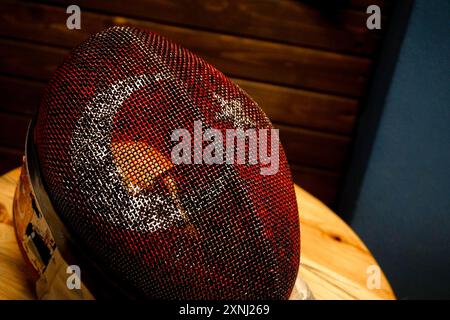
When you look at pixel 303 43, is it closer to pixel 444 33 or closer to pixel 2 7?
pixel 444 33

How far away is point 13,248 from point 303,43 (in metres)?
1.27

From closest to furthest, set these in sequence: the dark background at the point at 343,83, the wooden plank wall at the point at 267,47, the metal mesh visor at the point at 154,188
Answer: the metal mesh visor at the point at 154,188 < the dark background at the point at 343,83 < the wooden plank wall at the point at 267,47

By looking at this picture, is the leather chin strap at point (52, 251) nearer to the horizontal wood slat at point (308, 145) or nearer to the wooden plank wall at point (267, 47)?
the wooden plank wall at point (267, 47)

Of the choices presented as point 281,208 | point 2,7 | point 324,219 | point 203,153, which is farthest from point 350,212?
point 2,7

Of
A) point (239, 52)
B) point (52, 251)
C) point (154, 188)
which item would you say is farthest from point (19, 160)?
point (154, 188)

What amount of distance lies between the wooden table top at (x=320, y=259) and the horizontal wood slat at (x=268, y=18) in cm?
77

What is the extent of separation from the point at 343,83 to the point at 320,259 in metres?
0.94

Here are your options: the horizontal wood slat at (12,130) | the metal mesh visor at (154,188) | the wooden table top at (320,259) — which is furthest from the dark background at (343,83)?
the metal mesh visor at (154,188)

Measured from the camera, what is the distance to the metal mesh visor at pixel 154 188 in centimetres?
62

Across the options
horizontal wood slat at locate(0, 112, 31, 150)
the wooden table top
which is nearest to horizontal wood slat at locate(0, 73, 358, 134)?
horizontal wood slat at locate(0, 112, 31, 150)

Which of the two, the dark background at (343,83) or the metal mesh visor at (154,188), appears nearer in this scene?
the metal mesh visor at (154,188)

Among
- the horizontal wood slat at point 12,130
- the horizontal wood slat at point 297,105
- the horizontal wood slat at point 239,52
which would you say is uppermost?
the horizontal wood slat at point 239,52

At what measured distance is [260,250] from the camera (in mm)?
645

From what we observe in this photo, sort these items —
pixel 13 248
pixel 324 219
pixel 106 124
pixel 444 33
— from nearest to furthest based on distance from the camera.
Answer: pixel 106 124, pixel 13 248, pixel 324 219, pixel 444 33
